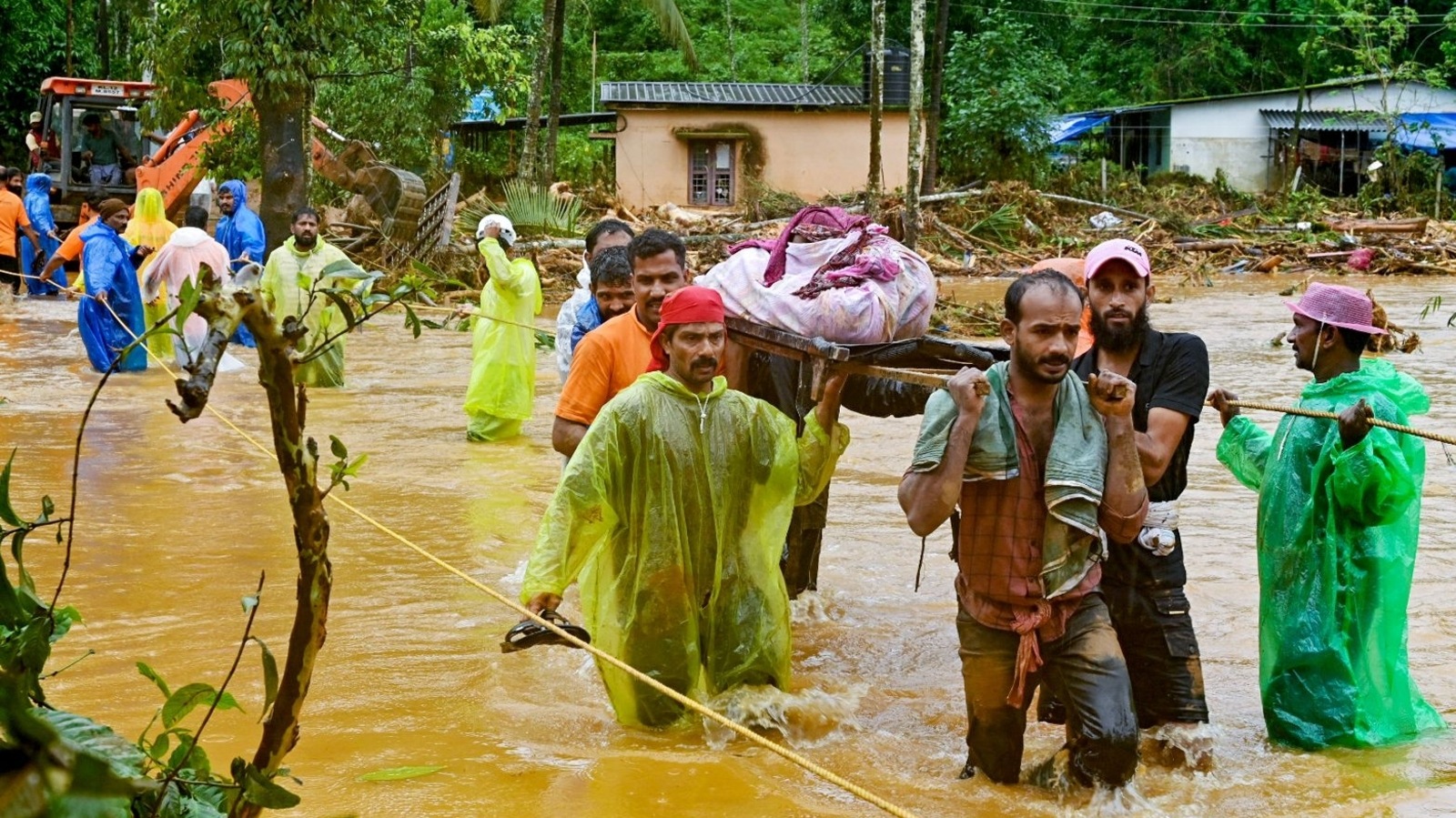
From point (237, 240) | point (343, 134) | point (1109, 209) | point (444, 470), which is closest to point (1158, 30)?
point (1109, 209)

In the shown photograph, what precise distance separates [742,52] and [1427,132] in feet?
53.2

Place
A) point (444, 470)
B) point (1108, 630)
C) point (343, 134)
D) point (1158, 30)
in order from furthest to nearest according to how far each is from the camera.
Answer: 1. point (1158, 30)
2. point (343, 134)
3. point (444, 470)
4. point (1108, 630)

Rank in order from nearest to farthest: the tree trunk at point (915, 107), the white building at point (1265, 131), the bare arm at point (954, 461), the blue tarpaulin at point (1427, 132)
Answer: the bare arm at point (954, 461)
the tree trunk at point (915, 107)
the blue tarpaulin at point (1427, 132)
the white building at point (1265, 131)

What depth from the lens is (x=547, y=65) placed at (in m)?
26.1

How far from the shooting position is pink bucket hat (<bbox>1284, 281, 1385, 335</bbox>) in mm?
4488

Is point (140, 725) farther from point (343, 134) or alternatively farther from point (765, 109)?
point (765, 109)

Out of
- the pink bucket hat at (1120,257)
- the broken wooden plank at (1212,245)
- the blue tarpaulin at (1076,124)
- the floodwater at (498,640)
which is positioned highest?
the blue tarpaulin at (1076,124)

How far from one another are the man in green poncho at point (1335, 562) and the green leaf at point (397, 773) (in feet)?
8.16

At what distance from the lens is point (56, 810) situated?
1160mm

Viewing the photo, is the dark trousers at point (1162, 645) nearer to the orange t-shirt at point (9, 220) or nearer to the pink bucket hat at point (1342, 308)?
the pink bucket hat at point (1342, 308)

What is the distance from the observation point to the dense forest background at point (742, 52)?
842 inches

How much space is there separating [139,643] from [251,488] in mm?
3009

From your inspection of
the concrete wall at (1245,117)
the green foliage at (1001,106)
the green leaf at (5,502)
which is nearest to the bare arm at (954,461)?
the green leaf at (5,502)

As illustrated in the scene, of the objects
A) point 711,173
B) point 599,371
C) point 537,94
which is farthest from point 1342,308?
point 711,173
